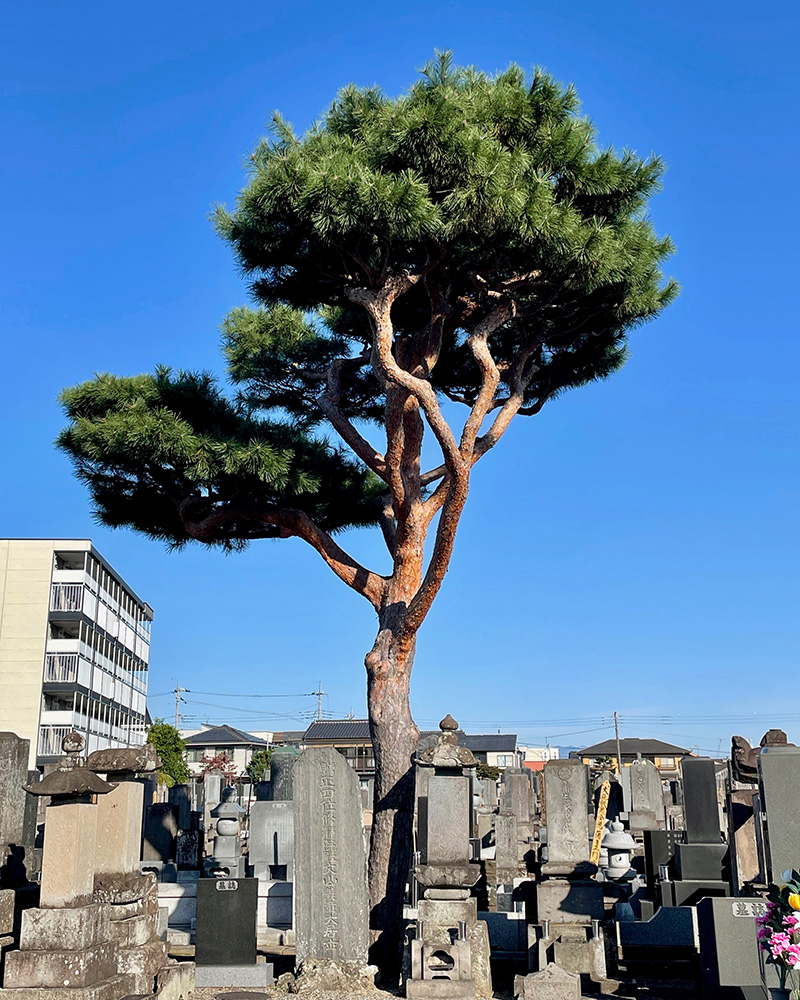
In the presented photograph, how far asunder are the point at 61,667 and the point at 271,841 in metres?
27.0

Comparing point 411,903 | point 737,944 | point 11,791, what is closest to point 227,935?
point 411,903

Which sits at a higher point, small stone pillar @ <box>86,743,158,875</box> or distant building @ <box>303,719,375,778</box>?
distant building @ <box>303,719,375,778</box>

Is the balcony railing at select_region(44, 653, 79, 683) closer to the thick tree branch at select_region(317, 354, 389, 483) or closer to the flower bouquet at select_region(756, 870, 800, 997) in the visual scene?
the thick tree branch at select_region(317, 354, 389, 483)

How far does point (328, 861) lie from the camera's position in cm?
909

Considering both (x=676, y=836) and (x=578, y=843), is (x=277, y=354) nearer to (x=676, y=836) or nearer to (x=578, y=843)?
(x=578, y=843)

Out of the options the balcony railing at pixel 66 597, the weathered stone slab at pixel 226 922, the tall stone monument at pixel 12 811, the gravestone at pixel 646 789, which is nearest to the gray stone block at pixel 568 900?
the weathered stone slab at pixel 226 922

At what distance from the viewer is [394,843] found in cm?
1038

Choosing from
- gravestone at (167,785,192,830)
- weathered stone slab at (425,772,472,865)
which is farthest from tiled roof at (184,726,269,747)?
weathered stone slab at (425,772,472,865)

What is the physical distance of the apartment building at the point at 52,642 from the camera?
3694cm

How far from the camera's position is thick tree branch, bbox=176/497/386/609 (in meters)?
11.9

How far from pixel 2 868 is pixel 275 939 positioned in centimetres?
450

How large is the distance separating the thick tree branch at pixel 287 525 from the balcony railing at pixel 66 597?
28.8 m

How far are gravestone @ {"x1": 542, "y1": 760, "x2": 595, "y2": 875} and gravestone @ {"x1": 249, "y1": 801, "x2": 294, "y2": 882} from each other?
4822mm

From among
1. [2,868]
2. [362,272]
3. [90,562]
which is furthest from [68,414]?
[90,562]
